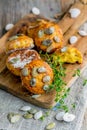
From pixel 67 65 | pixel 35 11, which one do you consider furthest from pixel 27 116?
pixel 35 11

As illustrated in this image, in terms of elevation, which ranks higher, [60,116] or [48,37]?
[48,37]

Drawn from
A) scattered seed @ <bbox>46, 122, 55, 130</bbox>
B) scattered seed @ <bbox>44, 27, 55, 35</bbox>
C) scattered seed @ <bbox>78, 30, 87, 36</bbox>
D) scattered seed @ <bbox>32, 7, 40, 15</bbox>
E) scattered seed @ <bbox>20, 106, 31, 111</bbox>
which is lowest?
scattered seed @ <bbox>20, 106, 31, 111</bbox>

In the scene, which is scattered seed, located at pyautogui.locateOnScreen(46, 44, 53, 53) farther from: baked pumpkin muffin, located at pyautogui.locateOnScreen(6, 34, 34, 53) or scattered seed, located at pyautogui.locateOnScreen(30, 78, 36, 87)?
scattered seed, located at pyautogui.locateOnScreen(30, 78, 36, 87)

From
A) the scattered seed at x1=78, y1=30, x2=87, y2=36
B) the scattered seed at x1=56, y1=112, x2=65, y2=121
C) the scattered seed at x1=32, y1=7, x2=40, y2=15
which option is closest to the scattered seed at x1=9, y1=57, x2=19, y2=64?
the scattered seed at x1=56, y1=112, x2=65, y2=121

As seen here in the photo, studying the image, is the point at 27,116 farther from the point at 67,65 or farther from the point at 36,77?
the point at 67,65

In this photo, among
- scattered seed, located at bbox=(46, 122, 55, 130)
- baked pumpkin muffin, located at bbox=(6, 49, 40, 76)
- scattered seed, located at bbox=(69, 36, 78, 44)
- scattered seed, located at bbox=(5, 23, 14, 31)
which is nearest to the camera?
scattered seed, located at bbox=(46, 122, 55, 130)

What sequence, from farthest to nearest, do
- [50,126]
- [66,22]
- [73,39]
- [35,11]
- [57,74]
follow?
1. [35,11]
2. [66,22]
3. [73,39]
4. [57,74]
5. [50,126]
